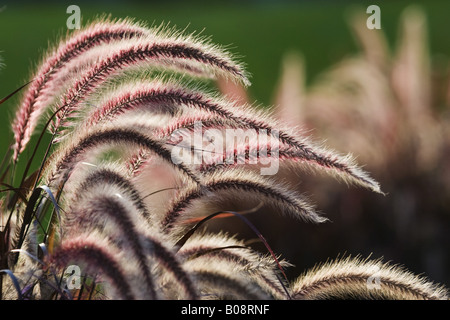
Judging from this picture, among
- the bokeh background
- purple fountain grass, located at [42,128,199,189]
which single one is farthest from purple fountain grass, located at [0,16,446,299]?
the bokeh background

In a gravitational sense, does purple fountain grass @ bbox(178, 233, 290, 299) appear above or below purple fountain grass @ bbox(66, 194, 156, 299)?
below

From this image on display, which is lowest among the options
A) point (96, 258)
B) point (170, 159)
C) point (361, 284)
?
point (361, 284)

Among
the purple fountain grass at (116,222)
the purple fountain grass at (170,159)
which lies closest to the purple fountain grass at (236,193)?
the purple fountain grass at (170,159)

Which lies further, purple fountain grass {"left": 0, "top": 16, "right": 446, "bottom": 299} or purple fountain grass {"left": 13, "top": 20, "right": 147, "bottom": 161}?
purple fountain grass {"left": 13, "top": 20, "right": 147, "bottom": 161}

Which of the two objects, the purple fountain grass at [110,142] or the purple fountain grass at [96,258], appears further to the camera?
the purple fountain grass at [110,142]

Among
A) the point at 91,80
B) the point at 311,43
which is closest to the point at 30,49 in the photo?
the point at 311,43

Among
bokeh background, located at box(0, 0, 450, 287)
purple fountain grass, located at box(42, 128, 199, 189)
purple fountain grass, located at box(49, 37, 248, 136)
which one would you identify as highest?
purple fountain grass, located at box(49, 37, 248, 136)

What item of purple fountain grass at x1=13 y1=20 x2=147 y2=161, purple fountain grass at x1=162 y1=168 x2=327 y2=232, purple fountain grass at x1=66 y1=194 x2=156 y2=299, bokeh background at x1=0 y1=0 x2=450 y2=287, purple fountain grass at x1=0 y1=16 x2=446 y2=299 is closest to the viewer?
purple fountain grass at x1=66 y1=194 x2=156 y2=299

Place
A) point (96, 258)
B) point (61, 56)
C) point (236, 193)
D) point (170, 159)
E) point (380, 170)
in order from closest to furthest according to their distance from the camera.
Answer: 1. point (96, 258)
2. point (170, 159)
3. point (236, 193)
4. point (61, 56)
5. point (380, 170)

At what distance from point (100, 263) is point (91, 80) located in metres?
0.47

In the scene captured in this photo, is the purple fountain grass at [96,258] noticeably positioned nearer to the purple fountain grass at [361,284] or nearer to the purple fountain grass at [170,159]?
the purple fountain grass at [170,159]

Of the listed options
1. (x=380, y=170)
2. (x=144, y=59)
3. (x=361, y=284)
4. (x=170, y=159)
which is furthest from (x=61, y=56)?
(x=380, y=170)

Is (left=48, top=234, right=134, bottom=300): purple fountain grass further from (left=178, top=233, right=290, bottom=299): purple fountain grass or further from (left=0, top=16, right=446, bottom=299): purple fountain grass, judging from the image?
(left=178, top=233, right=290, bottom=299): purple fountain grass

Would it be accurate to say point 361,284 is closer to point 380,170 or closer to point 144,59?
point 144,59
